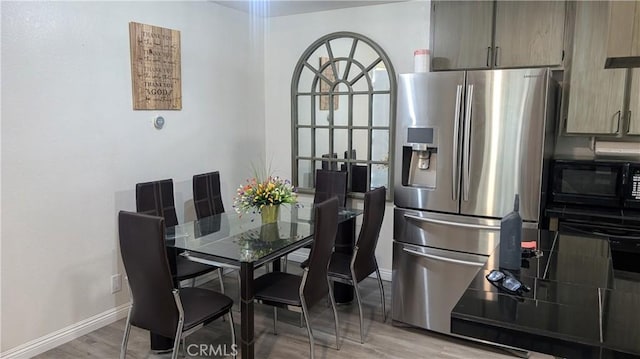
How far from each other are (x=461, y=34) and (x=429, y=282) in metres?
1.90

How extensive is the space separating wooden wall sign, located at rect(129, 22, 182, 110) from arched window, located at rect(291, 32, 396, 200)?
1.28m

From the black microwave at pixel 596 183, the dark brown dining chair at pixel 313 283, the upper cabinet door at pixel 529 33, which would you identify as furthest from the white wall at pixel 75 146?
the black microwave at pixel 596 183

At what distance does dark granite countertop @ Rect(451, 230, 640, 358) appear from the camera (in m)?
1.27

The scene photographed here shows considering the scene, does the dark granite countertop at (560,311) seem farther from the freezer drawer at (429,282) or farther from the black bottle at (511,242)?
the freezer drawer at (429,282)

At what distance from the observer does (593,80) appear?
3.10 m

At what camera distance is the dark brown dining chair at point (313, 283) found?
2609 millimetres

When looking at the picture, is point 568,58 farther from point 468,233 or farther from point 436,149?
point 468,233

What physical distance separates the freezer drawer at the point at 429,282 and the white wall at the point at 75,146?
1.96 metres

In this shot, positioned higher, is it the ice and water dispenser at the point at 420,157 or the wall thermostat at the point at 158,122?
the wall thermostat at the point at 158,122

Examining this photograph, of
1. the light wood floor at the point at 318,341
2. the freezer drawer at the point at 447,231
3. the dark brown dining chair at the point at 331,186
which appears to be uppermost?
the dark brown dining chair at the point at 331,186

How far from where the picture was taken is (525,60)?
130 inches

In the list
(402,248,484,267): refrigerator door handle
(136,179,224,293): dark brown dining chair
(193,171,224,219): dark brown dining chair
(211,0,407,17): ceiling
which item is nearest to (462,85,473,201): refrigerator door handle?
(402,248,484,267): refrigerator door handle

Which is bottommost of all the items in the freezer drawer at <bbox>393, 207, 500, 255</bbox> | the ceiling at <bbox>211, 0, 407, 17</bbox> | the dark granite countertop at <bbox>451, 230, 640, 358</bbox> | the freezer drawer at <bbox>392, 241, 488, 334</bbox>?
the freezer drawer at <bbox>392, 241, 488, 334</bbox>

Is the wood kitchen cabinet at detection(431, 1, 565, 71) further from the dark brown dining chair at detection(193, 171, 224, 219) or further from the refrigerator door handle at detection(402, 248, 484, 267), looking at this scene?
the dark brown dining chair at detection(193, 171, 224, 219)
